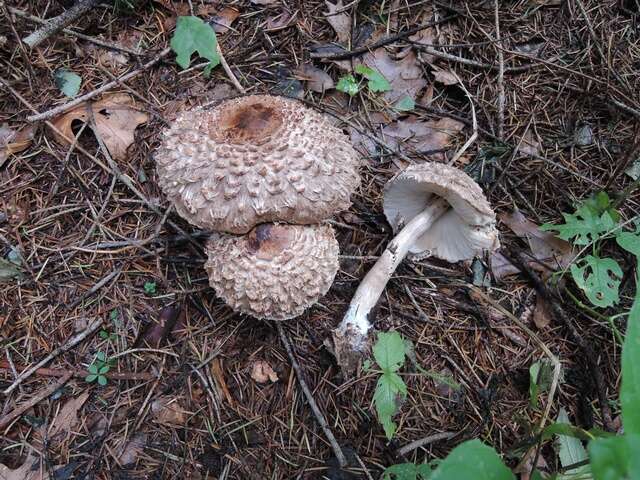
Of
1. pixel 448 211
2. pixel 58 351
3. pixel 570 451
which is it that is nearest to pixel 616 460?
pixel 570 451

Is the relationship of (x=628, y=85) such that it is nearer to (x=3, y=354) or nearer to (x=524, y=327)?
(x=524, y=327)

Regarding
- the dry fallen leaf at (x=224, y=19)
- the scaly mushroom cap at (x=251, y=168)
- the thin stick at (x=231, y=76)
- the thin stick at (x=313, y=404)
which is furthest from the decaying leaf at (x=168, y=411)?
the dry fallen leaf at (x=224, y=19)

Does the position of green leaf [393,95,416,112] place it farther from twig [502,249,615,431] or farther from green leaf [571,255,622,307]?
green leaf [571,255,622,307]

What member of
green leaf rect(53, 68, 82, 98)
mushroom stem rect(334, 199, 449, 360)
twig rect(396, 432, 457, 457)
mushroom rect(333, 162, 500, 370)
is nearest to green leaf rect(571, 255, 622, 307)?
mushroom rect(333, 162, 500, 370)

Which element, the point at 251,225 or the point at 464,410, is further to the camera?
the point at 464,410

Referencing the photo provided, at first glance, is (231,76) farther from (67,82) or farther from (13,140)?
(13,140)

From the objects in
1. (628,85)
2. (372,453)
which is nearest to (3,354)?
(372,453)

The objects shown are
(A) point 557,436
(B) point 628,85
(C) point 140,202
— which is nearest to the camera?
(A) point 557,436
